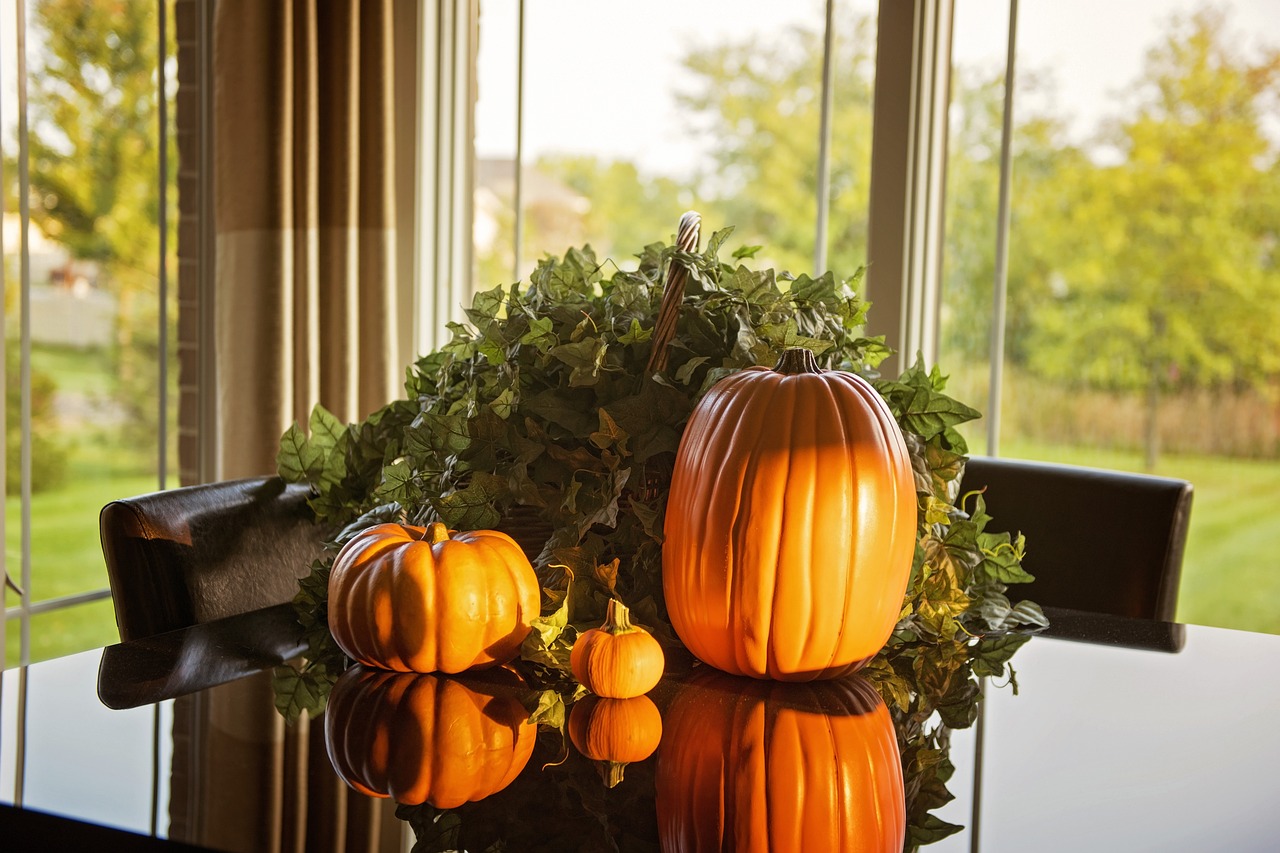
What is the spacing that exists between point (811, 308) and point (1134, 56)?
255cm

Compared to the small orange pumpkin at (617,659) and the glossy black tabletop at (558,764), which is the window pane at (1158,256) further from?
the small orange pumpkin at (617,659)

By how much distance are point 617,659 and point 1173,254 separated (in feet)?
10.8

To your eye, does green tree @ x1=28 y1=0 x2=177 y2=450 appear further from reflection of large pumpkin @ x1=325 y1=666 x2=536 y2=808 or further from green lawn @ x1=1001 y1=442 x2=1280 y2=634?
reflection of large pumpkin @ x1=325 y1=666 x2=536 y2=808

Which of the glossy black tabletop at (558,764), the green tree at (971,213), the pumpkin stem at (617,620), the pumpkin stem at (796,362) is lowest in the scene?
the glossy black tabletop at (558,764)

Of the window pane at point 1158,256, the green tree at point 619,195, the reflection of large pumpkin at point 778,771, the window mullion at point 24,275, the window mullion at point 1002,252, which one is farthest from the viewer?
the green tree at point 619,195

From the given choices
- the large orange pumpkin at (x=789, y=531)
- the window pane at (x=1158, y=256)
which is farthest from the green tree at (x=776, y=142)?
the large orange pumpkin at (x=789, y=531)

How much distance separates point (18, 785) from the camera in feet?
2.05

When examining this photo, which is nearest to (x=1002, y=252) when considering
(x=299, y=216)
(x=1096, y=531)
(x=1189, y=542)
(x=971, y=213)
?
(x=971, y=213)

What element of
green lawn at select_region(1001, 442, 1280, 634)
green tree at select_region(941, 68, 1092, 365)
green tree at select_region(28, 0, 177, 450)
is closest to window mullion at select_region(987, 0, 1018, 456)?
green tree at select_region(941, 68, 1092, 365)

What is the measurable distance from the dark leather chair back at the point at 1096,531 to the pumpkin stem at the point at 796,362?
615mm

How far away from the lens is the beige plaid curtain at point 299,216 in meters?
2.36

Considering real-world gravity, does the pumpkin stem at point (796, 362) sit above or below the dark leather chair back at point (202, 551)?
above

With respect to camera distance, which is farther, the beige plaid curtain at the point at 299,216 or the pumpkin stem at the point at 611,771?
the beige plaid curtain at the point at 299,216

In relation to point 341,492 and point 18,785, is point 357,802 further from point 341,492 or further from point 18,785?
point 341,492
